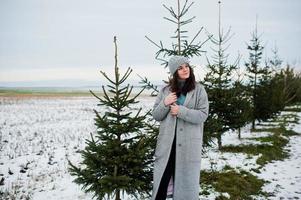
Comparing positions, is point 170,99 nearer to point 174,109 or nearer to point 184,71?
point 174,109

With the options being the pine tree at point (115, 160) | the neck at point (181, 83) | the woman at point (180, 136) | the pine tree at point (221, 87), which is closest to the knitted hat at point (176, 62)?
the woman at point (180, 136)

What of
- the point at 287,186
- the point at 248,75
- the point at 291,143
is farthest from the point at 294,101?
the point at 287,186

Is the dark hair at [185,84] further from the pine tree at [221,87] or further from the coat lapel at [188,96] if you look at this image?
the pine tree at [221,87]

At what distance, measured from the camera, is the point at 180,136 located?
430cm

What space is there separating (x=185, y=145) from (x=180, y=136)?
0.15m

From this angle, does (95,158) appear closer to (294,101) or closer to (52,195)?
(52,195)

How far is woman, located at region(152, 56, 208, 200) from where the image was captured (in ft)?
14.1

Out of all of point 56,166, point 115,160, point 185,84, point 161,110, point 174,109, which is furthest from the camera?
point 56,166

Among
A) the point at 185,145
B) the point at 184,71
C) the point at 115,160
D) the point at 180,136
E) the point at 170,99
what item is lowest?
the point at 115,160

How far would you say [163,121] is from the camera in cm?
452

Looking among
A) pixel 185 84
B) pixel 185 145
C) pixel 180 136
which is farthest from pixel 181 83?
pixel 185 145

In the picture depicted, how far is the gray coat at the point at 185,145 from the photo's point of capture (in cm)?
429

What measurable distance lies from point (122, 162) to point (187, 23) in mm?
3658

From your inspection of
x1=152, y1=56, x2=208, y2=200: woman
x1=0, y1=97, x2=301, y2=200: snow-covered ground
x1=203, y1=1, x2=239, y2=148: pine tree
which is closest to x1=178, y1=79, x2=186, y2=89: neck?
x1=152, y1=56, x2=208, y2=200: woman
